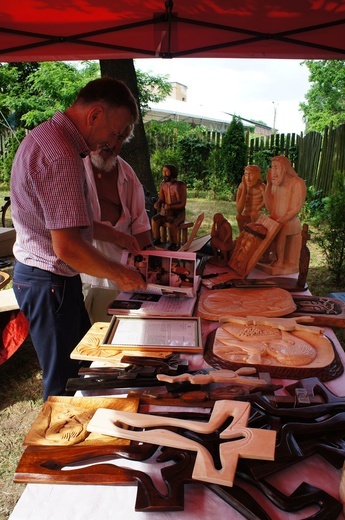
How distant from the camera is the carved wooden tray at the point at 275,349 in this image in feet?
4.77

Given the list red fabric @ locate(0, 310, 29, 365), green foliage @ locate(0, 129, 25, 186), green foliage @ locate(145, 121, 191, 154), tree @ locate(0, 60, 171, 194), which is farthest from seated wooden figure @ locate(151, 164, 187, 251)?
green foliage @ locate(0, 129, 25, 186)

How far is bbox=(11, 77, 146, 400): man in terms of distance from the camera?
1524 mm

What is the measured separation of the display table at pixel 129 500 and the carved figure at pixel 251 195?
201 centimetres

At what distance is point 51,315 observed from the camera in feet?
6.17

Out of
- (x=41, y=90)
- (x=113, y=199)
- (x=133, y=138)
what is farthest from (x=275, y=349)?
(x=41, y=90)

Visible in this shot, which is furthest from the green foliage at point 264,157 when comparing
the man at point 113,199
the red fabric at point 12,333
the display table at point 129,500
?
the display table at point 129,500

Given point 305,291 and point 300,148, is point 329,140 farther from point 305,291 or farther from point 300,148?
point 305,291

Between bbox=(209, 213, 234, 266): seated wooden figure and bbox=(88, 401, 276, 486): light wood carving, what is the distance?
1660 millimetres

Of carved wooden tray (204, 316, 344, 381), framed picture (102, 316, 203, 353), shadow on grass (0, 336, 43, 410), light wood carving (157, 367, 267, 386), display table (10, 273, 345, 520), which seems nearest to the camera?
display table (10, 273, 345, 520)

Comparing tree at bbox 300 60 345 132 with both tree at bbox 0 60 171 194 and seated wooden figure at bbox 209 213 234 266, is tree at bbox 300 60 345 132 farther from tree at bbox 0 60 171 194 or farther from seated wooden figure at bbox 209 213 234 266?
seated wooden figure at bbox 209 213 234 266

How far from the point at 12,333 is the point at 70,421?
2.19 meters

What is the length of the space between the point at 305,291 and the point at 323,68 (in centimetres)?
2342

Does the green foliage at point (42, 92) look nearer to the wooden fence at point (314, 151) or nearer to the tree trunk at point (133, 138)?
the wooden fence at point (314, 151)

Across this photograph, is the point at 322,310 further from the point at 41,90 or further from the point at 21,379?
the point at 41,90
